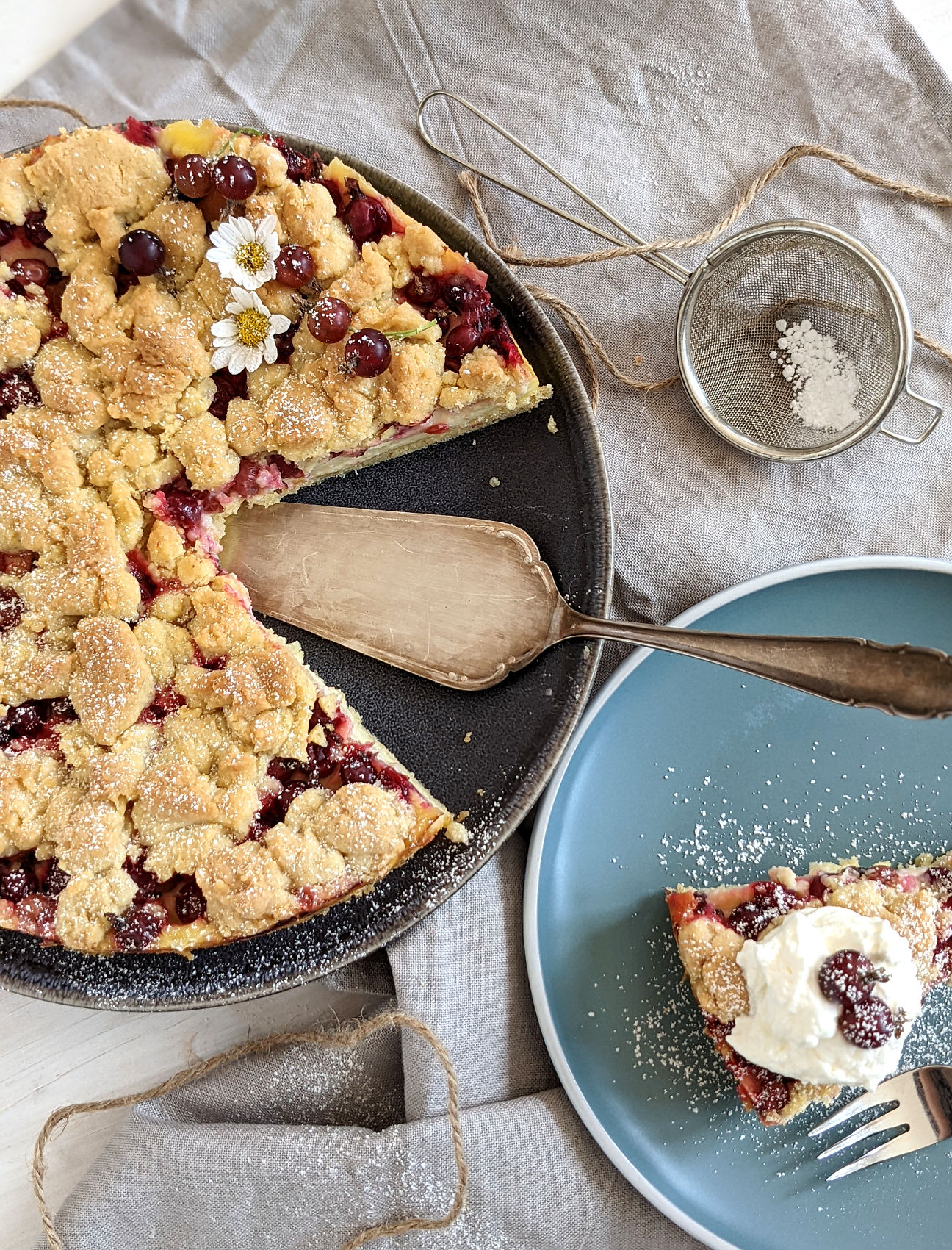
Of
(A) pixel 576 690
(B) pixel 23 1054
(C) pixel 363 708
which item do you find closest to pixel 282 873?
(C) pixel 363 708

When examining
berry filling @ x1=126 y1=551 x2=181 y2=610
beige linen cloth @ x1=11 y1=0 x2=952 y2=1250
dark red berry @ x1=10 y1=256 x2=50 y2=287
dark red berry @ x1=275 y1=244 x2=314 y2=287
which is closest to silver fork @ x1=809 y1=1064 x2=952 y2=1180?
beige linen cloth @ x1=11 y1=0 x2=952 y2=1250

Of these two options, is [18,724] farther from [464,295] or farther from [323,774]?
[464,295]

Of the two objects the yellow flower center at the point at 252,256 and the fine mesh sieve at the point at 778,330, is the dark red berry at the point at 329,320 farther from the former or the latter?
the fine mesh sieve at the point at 778,330

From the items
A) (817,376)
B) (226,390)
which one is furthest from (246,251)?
(817,376)

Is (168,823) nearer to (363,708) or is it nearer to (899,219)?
(363,708)

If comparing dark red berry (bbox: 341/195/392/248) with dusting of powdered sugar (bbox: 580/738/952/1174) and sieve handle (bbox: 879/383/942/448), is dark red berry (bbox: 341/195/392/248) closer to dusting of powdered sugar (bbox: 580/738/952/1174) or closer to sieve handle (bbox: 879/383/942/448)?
sieve handle (bbox: 879/383/942/448)

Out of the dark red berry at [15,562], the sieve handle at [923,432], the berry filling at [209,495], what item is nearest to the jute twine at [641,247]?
the sieve handle at [923,432]
